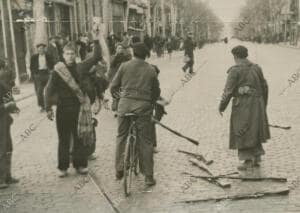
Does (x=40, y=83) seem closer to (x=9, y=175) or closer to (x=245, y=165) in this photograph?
(x=9, y=175)

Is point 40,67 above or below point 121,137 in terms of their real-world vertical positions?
below

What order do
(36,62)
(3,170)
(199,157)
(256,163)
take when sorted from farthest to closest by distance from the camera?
(36,62) < (199,157) < (256,163) < (3,170)

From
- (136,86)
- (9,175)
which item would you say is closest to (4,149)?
(9,175)

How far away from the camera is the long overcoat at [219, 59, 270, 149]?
8.14 m

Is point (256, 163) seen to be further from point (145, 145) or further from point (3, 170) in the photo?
point (3, 170)

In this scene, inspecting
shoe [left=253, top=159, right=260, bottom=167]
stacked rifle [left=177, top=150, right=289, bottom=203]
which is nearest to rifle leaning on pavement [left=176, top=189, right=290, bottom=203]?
stacked rifle [left=177, top=150, right=289, bottom=203]

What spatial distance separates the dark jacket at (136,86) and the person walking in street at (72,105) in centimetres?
74

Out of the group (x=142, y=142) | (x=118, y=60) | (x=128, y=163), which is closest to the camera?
(x=128, y=163)

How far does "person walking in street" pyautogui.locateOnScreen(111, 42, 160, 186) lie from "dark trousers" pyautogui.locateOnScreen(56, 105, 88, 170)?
87cm

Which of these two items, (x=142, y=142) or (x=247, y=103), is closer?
(x=142, y=142)

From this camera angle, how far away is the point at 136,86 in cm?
745

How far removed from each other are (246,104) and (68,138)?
7.75 feet

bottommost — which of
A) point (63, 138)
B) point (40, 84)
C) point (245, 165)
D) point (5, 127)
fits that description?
point (40, 84)

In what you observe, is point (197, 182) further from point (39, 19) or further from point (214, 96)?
point (39, 19)
